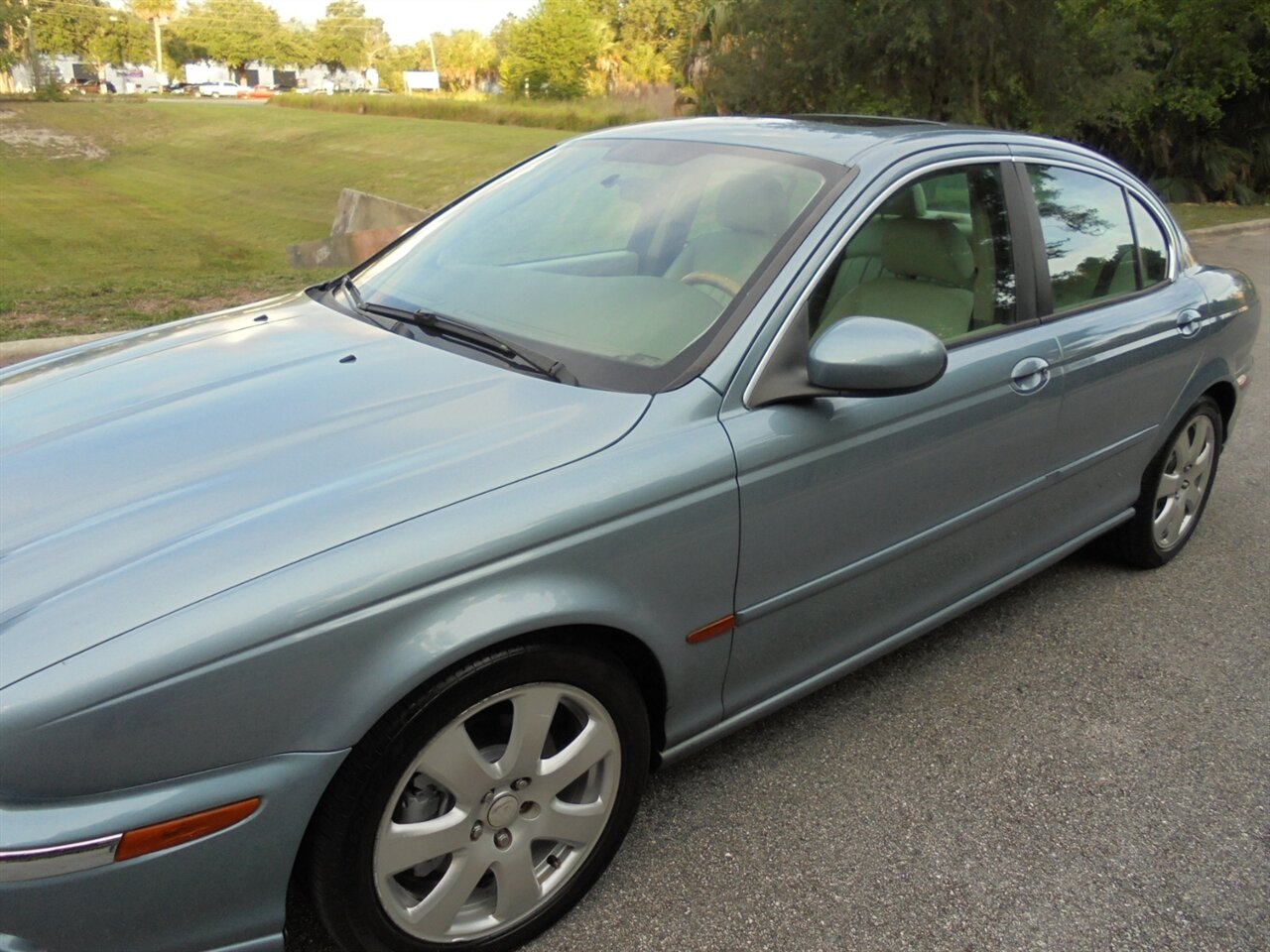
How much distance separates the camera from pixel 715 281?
2.55 meters

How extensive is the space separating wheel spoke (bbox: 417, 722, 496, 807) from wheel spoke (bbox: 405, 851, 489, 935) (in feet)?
0.43

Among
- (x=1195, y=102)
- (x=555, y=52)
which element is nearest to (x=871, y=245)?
(x=1195, y=102)

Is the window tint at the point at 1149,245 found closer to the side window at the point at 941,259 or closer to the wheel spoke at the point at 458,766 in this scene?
the side window at the point at 941,259

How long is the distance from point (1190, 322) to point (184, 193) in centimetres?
2683

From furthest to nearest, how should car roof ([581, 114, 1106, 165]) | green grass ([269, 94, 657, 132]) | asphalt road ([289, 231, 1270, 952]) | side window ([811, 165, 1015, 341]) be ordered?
green grass ([269, 94, 657, 132]), car roof ([581, 114, 1106, 165]), side window ([811, 165, 1015, 341]), asphalt road ([289, 231, 1270, 952])

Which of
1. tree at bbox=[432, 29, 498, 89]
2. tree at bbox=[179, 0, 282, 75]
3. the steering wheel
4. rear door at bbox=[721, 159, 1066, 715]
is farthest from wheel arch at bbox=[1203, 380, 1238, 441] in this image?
tree at bbox=[179, 0, 282, 75]


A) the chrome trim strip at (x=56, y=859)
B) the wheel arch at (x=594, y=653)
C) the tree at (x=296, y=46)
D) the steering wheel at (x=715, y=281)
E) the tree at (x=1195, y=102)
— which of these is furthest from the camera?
the tree at (x=296, y=46)

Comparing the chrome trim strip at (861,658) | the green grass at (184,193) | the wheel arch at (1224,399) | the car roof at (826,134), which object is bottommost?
the green grass at (184,193)

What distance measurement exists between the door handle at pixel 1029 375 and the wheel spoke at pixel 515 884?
1792 millimetres

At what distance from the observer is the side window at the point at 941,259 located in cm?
270

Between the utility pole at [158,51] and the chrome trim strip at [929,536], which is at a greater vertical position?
the utility pole at [158,51]

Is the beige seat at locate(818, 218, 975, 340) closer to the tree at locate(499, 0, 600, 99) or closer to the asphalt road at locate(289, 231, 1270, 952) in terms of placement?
the asphalt road at locate(289, 231, 1270, 952)

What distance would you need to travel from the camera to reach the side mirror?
2275 mm

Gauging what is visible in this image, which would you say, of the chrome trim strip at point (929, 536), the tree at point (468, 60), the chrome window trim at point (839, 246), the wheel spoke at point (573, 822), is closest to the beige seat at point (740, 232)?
the chrome window trim at point (839, 246)
